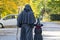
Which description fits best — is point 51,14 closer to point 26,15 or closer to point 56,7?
point 56,7

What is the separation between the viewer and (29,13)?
9852 mm

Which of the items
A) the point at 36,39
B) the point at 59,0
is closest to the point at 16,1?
the point at 59,0

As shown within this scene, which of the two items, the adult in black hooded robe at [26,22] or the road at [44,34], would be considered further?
the road at [44,34]

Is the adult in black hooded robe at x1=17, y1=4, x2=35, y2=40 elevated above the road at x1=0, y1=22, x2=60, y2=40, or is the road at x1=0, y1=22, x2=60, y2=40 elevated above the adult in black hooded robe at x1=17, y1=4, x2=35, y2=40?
the adult in black hooded robe at x1=17, y1=4, x2=35, y2=40

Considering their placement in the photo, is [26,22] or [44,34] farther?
[44,34]

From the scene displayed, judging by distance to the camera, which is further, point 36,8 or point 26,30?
point 36,8

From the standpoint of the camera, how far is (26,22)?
983 centimetres

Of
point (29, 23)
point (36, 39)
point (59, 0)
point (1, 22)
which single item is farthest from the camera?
point (59, 0)

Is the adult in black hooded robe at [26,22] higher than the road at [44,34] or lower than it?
higher

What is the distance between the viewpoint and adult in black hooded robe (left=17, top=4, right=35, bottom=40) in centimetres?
980

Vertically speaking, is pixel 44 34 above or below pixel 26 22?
below

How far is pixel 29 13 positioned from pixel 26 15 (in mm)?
137

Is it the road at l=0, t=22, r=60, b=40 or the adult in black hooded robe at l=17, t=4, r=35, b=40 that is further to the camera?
the road at l=0, t=22, r=60, b=40

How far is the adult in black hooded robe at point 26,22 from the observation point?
9.80 meters
